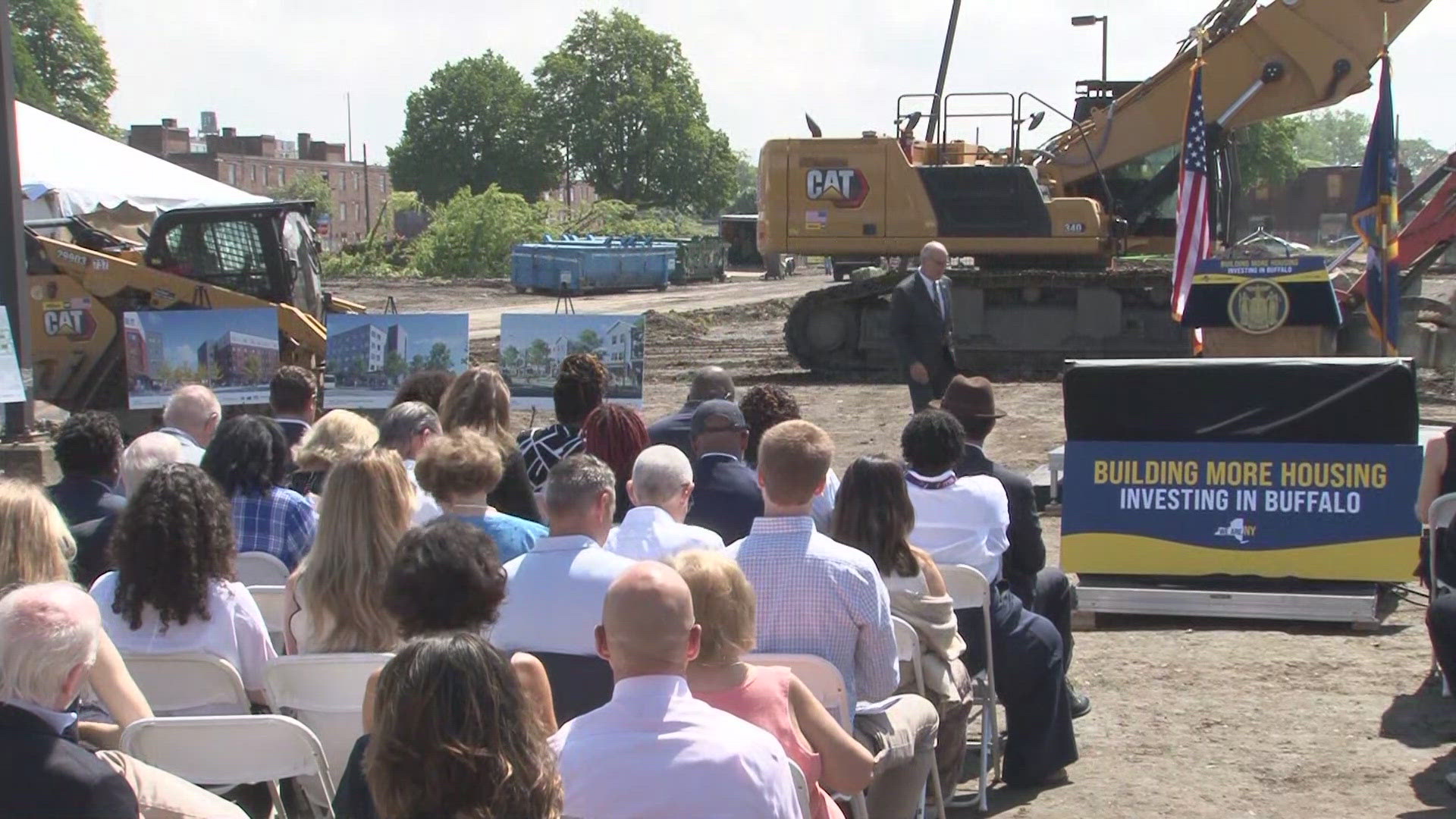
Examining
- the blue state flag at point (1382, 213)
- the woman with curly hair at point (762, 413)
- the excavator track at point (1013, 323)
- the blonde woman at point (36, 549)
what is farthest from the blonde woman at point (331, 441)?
the excavator track at point (1013, 323)

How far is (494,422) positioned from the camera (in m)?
7.42

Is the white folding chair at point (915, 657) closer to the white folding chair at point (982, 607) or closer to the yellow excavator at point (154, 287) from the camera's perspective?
the white folding chair at point (982, 607)

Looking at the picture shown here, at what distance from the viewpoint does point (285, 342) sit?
1612cm

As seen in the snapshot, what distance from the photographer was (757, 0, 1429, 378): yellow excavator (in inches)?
887

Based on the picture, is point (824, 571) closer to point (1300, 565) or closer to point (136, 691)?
point (136, 691)

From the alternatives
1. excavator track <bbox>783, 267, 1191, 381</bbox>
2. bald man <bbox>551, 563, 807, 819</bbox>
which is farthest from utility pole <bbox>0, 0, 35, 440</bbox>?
excavator track <bbox>783, 267, 1191, 381</bbox>

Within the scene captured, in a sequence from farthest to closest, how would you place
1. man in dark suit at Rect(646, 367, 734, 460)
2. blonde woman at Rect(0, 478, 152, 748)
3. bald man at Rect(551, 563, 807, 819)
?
man in dark suit at Rect(646, 367, 734, 460), blonde woman at Rect(0, 478, 152, 748), bald man at Rect(551, 563, 807, 819)

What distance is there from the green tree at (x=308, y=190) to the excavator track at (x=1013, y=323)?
8505 centimetres

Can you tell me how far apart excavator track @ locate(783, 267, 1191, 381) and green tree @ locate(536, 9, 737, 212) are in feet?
241

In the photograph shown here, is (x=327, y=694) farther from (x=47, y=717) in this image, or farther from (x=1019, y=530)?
(x=1019, y=530)

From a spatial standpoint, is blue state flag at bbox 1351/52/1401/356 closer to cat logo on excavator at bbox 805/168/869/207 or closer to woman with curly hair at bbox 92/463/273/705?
cat logo on excavator at bbox 805/168/869/207

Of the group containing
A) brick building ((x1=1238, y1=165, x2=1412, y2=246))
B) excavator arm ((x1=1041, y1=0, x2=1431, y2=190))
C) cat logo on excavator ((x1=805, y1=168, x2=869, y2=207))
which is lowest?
cat logo on excavator ((x1=805, y1=168, x2=869, y2=207))

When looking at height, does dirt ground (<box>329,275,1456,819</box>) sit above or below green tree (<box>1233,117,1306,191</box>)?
below

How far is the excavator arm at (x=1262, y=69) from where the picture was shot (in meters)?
20.4
